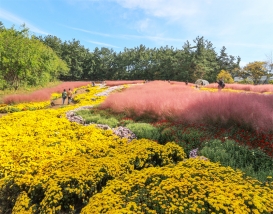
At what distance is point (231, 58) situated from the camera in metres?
63.0

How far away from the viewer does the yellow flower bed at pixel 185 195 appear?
3459 mm

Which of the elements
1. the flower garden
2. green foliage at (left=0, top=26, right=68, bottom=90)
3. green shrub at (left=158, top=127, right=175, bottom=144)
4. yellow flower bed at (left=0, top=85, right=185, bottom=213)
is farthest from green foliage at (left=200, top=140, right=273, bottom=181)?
green foliage at (left=0, top=26, right=68, bottom=90)

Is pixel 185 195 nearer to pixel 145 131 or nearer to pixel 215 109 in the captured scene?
pixel 145 131

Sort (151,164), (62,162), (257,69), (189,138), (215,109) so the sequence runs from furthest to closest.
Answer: (257,69) < (215,109) < (189,138) < (151,164) < (62,162)

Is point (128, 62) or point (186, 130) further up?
point (128, 62)

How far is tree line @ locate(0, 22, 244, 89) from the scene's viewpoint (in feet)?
92.9

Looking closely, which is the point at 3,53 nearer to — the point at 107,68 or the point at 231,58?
the point at 107,68

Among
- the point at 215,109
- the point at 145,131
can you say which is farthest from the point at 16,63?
the point at 215,109

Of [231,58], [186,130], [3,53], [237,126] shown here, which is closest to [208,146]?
[186,130]

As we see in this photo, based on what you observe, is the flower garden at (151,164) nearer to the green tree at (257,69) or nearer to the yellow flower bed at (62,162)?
the yellow flower bed at (62,162)

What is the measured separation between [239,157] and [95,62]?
2816 inches

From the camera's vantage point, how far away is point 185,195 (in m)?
3.93

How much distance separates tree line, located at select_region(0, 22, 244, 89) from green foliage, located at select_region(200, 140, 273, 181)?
27.6m

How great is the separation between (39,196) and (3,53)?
27.3 m
